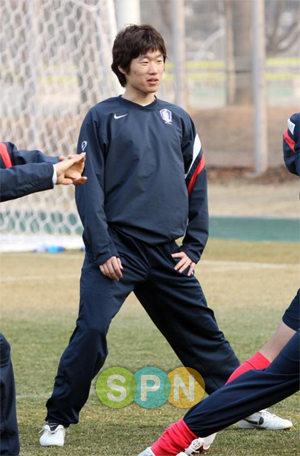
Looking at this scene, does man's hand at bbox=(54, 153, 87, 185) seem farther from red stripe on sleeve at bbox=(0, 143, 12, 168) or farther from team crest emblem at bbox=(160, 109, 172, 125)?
team crest emblem at bbox=(160, 109, 172, 125)

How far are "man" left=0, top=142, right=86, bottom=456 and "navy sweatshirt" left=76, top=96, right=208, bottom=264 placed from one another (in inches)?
31.6

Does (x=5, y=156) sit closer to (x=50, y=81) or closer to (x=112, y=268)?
(x=112, y=268)

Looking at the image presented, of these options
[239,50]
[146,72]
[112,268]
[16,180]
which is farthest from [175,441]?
[239,50]

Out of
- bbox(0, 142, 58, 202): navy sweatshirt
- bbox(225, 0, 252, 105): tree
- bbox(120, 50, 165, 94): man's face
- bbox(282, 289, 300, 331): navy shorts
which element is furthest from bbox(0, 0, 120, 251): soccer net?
bbox(0, 142, 58, 202): navy sweatshirt

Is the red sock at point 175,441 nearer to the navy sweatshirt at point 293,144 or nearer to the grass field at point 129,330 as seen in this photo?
the grass field at point 129,330

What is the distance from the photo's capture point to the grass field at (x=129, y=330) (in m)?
4.88

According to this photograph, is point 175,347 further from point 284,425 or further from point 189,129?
point 189,129

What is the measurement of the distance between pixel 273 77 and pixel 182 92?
71.4 inches

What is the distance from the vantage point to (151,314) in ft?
16.4

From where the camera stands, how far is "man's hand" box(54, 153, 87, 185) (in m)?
3.77

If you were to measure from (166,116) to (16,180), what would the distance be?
1.36 metres

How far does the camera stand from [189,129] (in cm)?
498

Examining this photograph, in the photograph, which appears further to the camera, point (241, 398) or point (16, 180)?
point (241, 398)

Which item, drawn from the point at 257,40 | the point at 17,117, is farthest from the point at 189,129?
the point at 257,40
